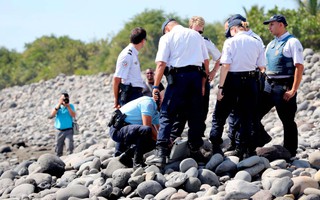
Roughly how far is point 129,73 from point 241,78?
1.87m

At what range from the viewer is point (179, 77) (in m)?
7.23

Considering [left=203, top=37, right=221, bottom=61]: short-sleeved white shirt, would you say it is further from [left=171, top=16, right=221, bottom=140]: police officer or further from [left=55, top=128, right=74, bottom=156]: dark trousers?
[left=55, top=128, right=74, bottom=156]: dark trousers

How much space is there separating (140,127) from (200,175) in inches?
40.3

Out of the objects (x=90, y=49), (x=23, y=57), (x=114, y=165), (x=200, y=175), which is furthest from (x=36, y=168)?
(x=23, y=57)

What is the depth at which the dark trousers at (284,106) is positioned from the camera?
25.1ft

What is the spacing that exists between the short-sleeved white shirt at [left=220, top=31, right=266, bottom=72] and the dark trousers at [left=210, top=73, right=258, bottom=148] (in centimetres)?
12

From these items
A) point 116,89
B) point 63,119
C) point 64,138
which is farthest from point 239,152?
point 64,138

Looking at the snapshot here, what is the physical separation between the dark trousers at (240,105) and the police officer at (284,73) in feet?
1.46

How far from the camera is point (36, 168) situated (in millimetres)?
9023

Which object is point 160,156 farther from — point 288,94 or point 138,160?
point 288,94

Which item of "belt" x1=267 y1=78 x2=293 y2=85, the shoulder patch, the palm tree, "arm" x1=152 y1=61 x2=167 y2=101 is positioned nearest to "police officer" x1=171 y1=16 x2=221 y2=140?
"arm" x1=152 y1=61 x2=167 y2=101

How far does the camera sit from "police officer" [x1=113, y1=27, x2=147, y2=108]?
8344mm

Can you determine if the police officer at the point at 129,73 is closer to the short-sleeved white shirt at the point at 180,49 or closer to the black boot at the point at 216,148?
the short-sleeved white shirt at the point at 180,49

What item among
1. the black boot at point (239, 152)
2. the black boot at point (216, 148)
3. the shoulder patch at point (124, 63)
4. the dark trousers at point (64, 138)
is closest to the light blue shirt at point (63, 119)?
the dark trousers at point (64, 138)
